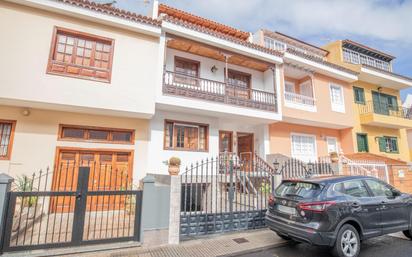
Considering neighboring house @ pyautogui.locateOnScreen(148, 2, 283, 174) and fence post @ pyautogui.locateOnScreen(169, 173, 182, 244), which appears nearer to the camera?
fence post @ pyautogui.locateOnScreen(169, 173, 182, 244)

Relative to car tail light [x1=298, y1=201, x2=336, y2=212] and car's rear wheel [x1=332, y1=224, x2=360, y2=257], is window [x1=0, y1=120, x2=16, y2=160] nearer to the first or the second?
car tail light [x1=298, y1=201, x2=336, y2=212]

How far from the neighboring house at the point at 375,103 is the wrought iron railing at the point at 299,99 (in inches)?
184

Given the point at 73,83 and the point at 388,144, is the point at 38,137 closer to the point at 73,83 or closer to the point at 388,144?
the point at 73,83

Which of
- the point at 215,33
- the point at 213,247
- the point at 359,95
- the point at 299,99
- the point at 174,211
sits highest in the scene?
the point at 215,33

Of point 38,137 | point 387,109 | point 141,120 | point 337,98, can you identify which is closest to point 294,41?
point 337,98

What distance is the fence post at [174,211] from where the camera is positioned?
5691 millimetres

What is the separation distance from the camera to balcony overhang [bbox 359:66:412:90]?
16734 mm

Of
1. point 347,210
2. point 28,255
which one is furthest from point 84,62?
point 347,210

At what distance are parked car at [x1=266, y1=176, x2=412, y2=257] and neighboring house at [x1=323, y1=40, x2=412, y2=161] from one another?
11.7m

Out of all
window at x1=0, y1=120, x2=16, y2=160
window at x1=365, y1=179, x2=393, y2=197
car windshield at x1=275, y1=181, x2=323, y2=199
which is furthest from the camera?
window at x1=0, y1=120, x2=16, y2=160

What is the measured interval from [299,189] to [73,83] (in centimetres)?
848

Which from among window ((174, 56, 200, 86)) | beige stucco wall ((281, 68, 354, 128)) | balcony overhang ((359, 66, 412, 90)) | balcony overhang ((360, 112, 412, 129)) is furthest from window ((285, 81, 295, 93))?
window ((174, 56, 200, 86))

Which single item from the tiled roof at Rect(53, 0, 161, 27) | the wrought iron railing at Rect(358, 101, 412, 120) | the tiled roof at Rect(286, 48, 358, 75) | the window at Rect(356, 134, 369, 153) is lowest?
the window at Rect(356, 134, 369, 153)

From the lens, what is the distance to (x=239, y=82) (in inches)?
545
